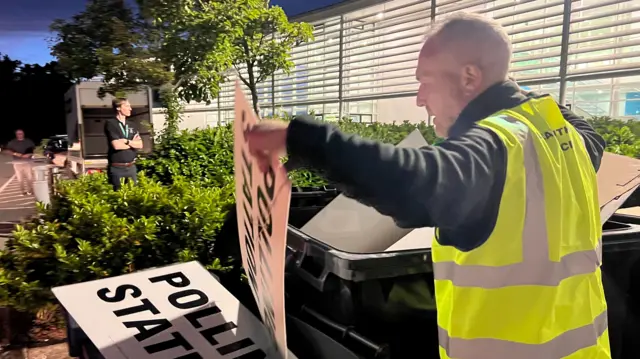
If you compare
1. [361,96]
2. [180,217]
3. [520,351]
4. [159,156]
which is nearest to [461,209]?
[520,351]

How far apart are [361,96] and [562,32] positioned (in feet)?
22.5

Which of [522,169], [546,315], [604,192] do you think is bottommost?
[546,315]

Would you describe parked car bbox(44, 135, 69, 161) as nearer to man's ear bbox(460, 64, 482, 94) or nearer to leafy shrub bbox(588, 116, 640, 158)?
leafy shrub bbox(588, 116, 640, 158)

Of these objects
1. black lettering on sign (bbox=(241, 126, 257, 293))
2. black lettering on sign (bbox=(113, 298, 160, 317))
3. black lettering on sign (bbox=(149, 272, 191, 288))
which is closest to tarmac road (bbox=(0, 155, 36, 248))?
black lettering on sign (bbox=(149, 272, 191, 288))

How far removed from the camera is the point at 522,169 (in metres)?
0.97

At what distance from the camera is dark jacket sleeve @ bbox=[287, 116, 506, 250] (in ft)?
2.84

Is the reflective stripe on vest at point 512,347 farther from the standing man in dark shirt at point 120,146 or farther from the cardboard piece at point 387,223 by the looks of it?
the standing man in dark shirt at point 120,146

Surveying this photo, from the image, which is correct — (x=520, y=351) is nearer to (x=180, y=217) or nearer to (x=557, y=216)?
(x=557, y=216)

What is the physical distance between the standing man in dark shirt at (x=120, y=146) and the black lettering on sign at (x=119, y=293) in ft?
16.2

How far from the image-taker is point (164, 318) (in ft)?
4.82

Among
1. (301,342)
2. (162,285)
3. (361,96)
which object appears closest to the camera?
(301,342)

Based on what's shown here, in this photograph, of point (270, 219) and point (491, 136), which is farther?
point (270, 219)

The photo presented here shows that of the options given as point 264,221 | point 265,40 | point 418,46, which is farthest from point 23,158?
point 418,46

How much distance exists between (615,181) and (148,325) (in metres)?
1.59
